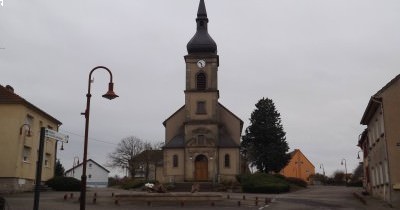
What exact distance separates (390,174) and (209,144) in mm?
28971

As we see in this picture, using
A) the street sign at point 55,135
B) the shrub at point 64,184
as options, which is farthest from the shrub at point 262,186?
the street sign at point 55,135

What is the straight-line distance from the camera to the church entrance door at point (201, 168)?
53.4 metres

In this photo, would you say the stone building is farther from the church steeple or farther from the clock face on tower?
the clock face on tower

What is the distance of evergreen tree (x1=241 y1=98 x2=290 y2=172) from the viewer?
6156 centimetres

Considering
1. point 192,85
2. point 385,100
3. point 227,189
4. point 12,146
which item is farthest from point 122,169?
point 385,100

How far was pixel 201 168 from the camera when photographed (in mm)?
53750

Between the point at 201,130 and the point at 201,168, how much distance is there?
4.22 m

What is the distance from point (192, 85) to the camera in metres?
56.4

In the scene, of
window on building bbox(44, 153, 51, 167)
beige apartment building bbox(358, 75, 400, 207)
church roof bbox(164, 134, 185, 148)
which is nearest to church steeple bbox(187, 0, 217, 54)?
church roof bbox(164, 134, 185, 148)

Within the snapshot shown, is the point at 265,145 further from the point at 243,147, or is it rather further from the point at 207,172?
the point at 207,172

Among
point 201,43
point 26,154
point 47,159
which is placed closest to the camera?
point 26,154

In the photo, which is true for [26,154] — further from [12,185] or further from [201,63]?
[201,63]

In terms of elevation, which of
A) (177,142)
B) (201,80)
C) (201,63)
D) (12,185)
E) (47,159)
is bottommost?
(12,185)

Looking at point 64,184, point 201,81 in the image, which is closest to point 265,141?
point 201,81
